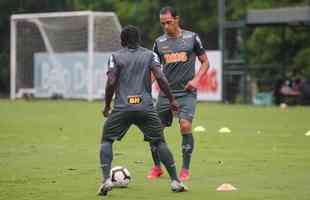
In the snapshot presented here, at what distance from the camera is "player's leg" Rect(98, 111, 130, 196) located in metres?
11.4

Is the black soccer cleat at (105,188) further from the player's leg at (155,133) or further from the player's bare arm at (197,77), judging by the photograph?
the player's bare arm at (197,77)

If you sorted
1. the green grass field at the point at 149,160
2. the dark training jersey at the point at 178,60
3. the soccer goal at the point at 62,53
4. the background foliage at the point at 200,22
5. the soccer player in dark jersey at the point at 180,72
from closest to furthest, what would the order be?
the green grass field at the point at 149,160 < the soccer player in dark jersey at the point at 180,72 < the dark training jersey at the point at 178,60 < the soccer goal at the point at 62,53 < the background foliage at the point at 200,22

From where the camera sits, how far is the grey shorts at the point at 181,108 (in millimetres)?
13438

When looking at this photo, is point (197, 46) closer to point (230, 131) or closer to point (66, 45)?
point (230, 131)

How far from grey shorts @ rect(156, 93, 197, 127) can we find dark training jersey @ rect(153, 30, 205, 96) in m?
0.08

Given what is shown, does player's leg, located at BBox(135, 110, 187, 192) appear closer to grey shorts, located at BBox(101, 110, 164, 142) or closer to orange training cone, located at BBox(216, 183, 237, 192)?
grey shorts, located at BBox(101, 110, 164, 142)

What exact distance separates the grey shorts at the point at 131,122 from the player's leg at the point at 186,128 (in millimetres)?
1760

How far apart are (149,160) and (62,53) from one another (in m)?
30.8

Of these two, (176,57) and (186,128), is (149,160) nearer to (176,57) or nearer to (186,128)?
(186,128)

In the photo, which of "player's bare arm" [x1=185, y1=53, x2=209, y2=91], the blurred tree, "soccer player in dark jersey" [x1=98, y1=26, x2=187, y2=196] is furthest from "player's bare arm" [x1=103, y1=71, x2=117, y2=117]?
the blurred tree

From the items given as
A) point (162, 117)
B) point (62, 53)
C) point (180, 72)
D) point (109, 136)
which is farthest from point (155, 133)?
point (62, 53)

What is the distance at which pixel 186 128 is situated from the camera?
13.4 m

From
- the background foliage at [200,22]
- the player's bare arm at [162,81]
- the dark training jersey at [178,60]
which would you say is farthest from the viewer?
the background foliage at [200,22]

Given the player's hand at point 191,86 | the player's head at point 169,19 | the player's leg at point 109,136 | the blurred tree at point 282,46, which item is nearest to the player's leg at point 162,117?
the player's hand at point 191,86
